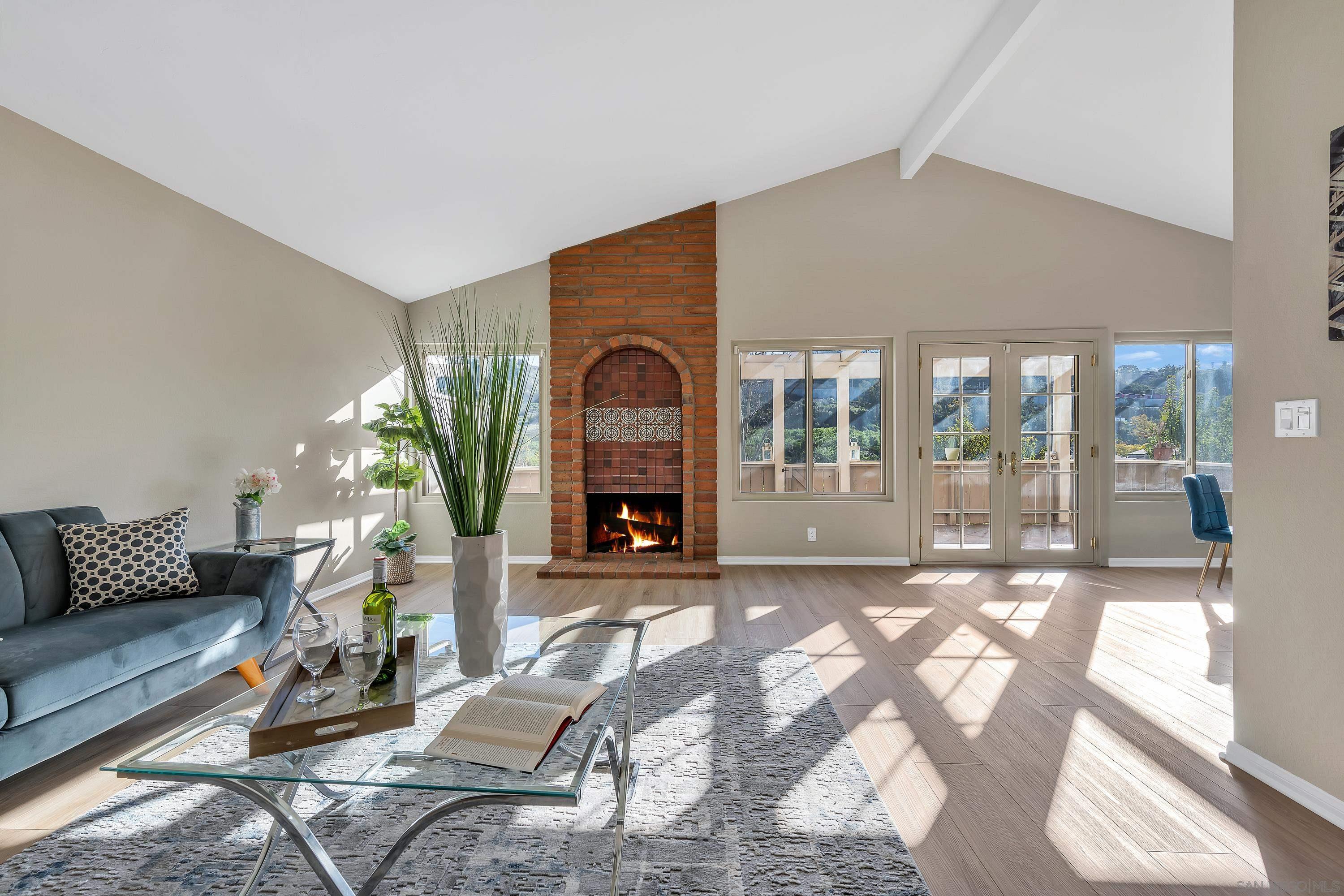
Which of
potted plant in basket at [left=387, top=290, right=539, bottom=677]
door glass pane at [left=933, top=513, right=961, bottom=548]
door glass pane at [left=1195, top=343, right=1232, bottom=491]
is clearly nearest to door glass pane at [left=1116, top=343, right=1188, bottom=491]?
door glass pane at [left=1195, top=343, right=1232, bottom=491]

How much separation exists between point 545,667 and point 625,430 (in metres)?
4.05

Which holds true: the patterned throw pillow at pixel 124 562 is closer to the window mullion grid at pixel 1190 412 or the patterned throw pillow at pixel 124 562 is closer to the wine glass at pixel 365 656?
the wine glass at pixel 365 656

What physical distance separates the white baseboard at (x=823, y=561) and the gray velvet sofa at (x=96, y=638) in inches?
149

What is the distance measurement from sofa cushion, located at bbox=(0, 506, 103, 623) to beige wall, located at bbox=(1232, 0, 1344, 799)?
4435mm

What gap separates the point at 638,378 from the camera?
5801mm

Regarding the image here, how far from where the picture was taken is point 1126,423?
218 inches

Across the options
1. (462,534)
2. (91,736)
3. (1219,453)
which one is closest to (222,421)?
(91,736)

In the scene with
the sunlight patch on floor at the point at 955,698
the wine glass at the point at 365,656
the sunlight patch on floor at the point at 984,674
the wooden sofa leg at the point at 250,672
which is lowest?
the sunlight patch on floor at the point at 984,674

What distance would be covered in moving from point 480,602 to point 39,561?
208 centimetres

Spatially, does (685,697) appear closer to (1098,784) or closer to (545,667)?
(545,667)

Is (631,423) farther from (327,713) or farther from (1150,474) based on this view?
(1150,474)

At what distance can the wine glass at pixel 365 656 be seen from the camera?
1.52 m

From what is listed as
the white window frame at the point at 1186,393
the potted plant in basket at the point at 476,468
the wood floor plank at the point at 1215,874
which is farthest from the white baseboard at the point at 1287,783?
the white window frame at the point at 1186,393

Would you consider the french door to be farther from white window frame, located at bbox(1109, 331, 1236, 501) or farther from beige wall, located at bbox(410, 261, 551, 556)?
beige wall, located at bbox(410, 261, 551, 556)
